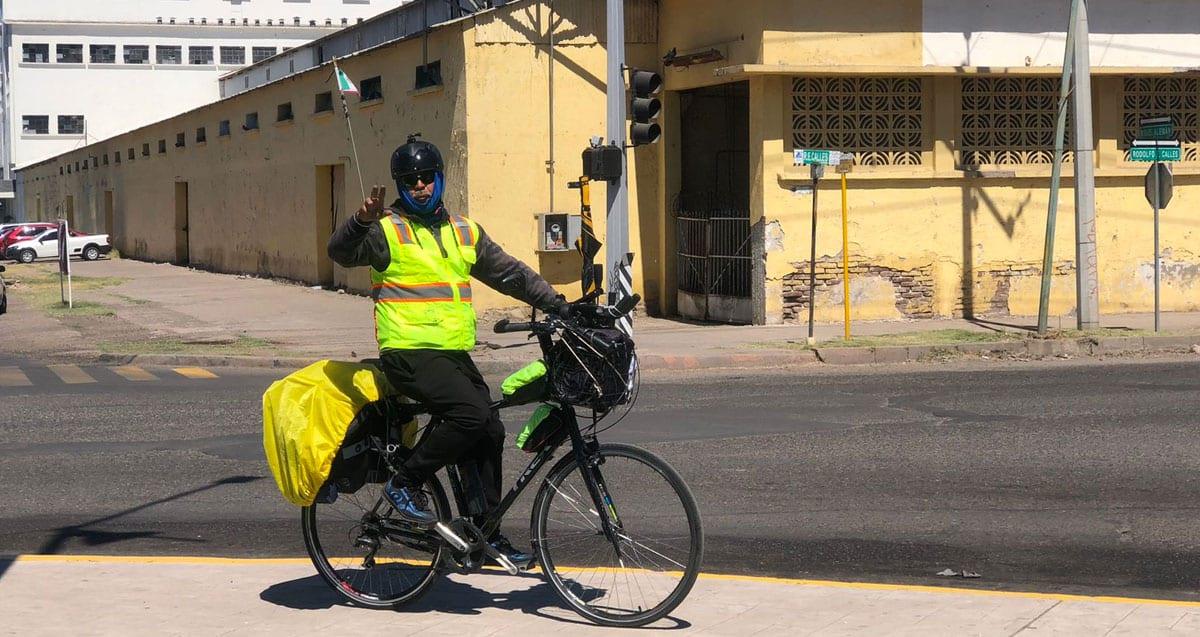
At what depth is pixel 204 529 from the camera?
307 inches

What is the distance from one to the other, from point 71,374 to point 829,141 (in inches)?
395

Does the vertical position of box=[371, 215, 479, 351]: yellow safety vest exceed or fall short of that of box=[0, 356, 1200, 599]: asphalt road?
it exceeds it

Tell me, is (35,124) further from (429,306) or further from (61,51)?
(429,306)

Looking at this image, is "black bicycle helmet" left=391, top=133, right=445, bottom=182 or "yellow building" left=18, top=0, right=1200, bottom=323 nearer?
"black bicycle helmet" left=391, top=133, right=445, bottom=182

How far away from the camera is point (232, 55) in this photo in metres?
82.3

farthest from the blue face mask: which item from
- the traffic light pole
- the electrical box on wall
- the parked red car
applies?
the parked red car

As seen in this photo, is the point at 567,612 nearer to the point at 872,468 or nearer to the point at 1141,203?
the point at 872,468

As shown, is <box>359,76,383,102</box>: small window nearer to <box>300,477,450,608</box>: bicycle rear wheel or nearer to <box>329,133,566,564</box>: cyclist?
<box>300,477,450,608</box>: bicycle rear wheel

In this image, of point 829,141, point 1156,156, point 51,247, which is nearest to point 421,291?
point 1156,156

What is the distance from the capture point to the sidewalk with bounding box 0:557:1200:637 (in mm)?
5391

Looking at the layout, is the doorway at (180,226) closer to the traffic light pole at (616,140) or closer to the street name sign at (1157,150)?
the traffic light pole at (616,140)

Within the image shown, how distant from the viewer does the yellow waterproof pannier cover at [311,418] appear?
5.61 meters

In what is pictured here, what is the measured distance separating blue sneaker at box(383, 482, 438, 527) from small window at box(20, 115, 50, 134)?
268ft

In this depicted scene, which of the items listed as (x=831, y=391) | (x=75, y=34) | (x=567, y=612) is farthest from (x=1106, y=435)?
Result: (x=75, y=34)
